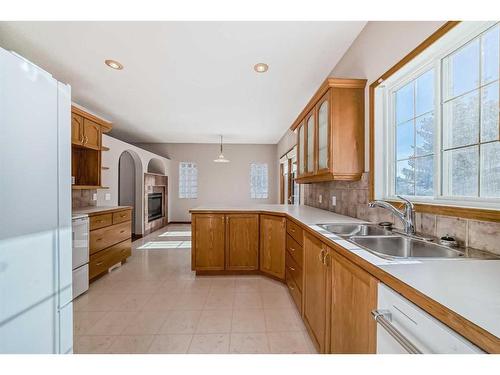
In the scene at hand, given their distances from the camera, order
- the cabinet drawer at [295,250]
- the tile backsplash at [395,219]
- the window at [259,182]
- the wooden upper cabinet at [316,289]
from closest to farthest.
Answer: the tile backsplash at [395,219], the wooden upper cabinet at [316,289], the cabinet drawer at [295,250], the window at [259,182]

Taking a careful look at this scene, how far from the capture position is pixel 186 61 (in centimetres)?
249

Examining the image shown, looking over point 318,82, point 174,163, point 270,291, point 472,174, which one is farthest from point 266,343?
point 174,163

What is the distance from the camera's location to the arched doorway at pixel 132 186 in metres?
5.31

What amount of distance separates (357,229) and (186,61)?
8.10ft

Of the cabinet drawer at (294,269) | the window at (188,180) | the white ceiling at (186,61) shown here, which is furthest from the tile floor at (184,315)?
the window at (188,180)

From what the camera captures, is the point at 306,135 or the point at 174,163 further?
the point at 174,163

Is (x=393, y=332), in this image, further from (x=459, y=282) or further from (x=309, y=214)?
(x=309, y=214)

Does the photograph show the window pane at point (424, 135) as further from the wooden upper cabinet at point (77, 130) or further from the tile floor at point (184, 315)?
the wooden upper cabinet at point (77, 130)

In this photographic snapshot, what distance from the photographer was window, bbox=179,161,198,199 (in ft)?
23.7

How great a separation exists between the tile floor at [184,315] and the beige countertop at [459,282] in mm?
1161

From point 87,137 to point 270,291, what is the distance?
3.00 m

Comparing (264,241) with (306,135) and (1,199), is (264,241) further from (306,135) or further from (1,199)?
(1,199)

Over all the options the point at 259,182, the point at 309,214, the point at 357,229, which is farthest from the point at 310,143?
the point at 259,182
